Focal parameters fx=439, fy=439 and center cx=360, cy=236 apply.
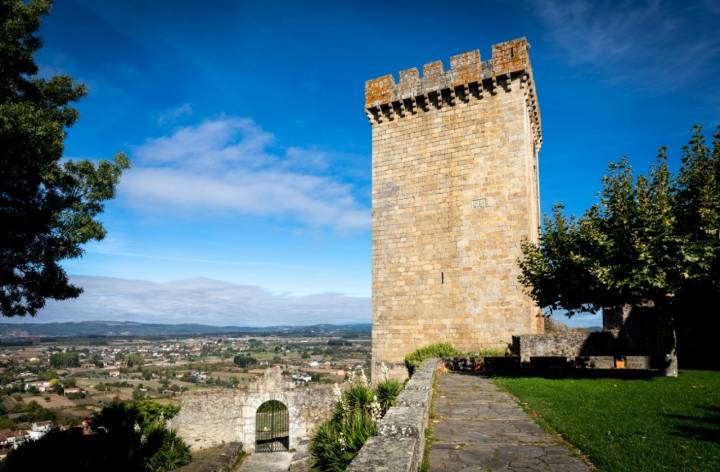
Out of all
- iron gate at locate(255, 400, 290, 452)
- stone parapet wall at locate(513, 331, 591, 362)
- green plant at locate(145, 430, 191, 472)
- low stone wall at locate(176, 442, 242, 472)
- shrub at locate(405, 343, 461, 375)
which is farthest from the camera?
iron gate at locate(255, 400, 290, 452)

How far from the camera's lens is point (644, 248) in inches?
371

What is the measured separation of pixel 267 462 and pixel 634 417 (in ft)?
51.6

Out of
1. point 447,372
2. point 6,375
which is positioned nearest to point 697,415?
point 447,372

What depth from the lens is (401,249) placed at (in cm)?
1653

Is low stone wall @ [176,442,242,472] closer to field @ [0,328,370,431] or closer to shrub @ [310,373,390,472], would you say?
field @ [0,328,370,431]

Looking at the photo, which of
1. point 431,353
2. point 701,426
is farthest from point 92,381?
point 701,426

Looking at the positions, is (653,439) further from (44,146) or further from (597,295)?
(44,146)

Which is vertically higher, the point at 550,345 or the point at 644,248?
the point at 644,248

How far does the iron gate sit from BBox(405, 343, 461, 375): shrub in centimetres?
855

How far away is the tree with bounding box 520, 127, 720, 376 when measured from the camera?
952 cm

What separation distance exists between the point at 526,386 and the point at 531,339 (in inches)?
165

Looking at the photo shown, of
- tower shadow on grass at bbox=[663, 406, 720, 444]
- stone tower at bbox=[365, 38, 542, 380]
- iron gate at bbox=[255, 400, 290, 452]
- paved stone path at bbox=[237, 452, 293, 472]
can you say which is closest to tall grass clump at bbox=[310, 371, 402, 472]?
tower shadow on grass at bbox=[663, 406, 720, 444]

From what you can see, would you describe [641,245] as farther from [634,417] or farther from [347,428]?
[347,428]

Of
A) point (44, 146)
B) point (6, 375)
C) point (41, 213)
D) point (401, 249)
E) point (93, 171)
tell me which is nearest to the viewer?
point (44, 146)
